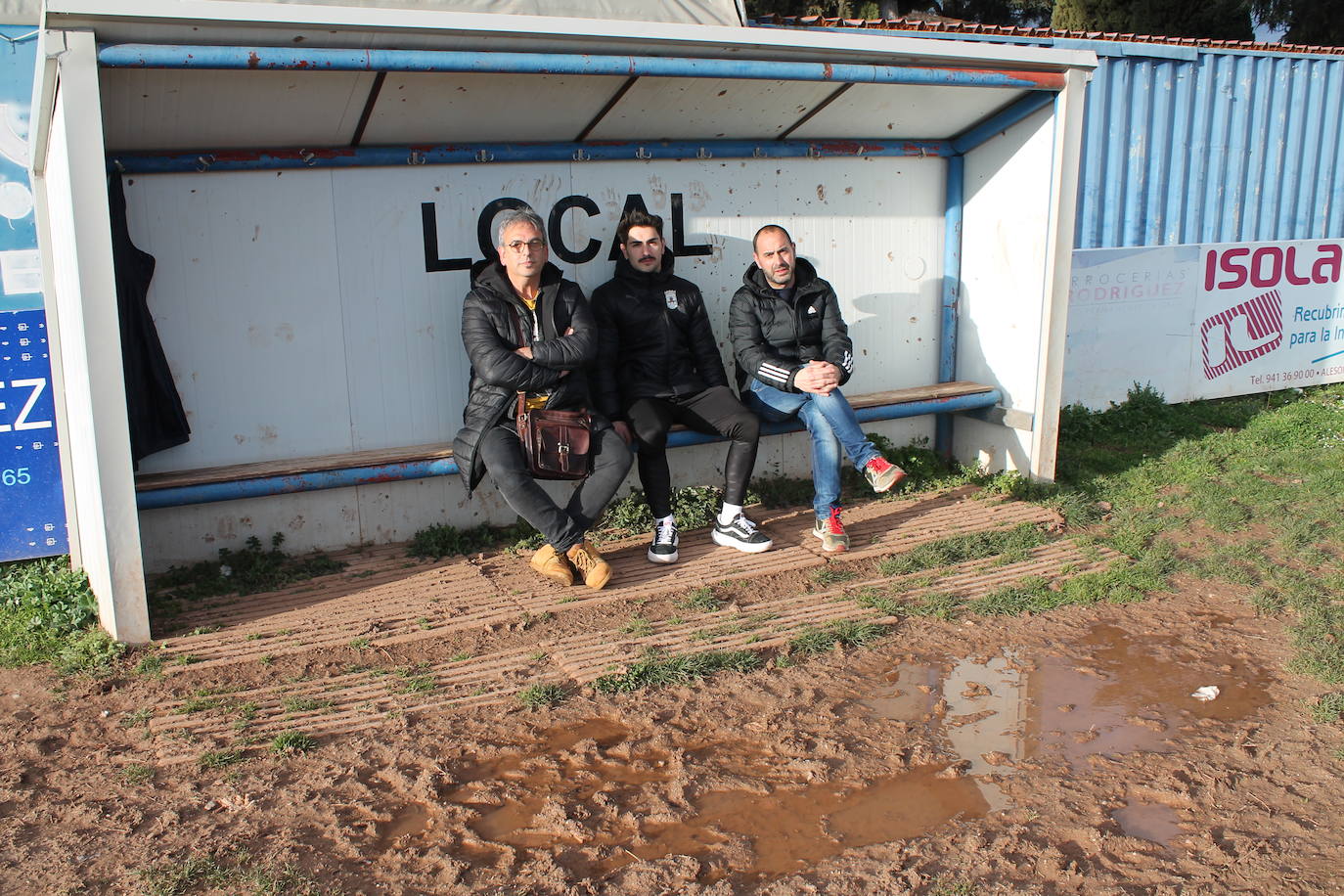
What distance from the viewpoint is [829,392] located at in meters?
5.36

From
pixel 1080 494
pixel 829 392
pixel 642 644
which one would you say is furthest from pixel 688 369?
pixel 1080 494

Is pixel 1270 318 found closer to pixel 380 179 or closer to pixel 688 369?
pixel 688 369

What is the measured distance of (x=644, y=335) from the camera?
212 inches

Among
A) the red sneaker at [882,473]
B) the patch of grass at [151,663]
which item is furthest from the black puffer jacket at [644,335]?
the patch of grass at [151,663]

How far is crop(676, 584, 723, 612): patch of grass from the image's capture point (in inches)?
183

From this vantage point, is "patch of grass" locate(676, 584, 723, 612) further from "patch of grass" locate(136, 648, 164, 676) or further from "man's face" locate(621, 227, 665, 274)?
"patch of grass" locate(136, 648, 164, 676)

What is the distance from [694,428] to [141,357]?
2492 mm

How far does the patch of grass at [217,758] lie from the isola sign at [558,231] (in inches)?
104

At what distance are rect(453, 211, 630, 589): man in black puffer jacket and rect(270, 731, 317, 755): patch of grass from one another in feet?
4.70

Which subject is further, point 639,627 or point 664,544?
point 664,544

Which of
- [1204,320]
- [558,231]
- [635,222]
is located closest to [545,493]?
[635,222]

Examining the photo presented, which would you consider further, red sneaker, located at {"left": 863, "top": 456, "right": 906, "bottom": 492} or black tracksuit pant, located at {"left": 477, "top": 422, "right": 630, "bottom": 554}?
red sneaker, located at {"left": 863, "top": 456, "right": 906, "bottom": 492}

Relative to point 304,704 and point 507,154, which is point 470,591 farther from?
point 507,154

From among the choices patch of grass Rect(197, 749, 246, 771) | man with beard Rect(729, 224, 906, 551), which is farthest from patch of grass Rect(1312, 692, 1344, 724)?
patch of grass Rect(197, 749, 246, 771)
